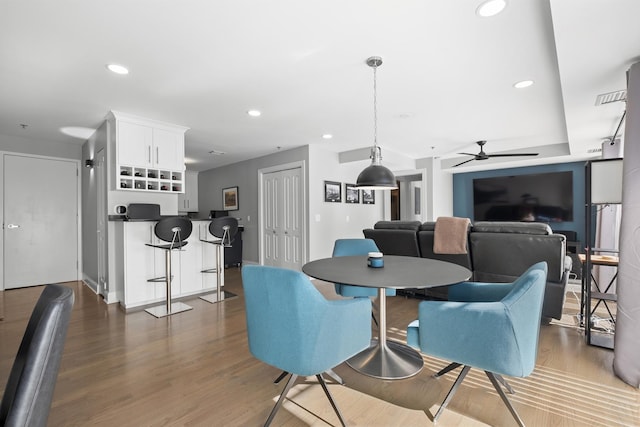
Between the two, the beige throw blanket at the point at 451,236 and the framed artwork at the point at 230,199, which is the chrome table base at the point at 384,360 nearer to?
the beige throw blanket at the point at 451,236

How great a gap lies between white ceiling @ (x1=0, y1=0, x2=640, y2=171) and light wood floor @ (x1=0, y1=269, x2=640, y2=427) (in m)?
2.19

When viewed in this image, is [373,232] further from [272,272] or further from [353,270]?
[272,272]

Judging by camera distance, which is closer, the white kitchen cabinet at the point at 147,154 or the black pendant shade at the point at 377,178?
the black pendant shade at the point at 377,178

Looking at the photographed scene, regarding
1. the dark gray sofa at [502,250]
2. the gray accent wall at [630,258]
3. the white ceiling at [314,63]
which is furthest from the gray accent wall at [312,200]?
the gray accent wall at [630,258]

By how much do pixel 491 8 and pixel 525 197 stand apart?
5.96m

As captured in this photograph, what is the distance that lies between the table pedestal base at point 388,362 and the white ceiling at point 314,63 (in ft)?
7.50

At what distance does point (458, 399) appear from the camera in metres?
1.85

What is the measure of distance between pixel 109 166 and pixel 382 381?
12.6ft

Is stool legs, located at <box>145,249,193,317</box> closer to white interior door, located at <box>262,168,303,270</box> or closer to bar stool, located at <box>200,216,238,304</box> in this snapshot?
bar stool, located at <box>200,216,238,304</box>

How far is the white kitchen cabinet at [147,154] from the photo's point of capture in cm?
371

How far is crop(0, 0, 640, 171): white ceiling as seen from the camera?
1883mm

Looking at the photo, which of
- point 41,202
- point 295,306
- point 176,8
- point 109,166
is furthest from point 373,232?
point 41,202

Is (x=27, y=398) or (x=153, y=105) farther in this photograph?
(x=153, y=105)

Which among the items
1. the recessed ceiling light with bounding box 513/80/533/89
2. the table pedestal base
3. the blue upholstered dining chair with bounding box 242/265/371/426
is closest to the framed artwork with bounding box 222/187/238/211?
the table pedestal base
